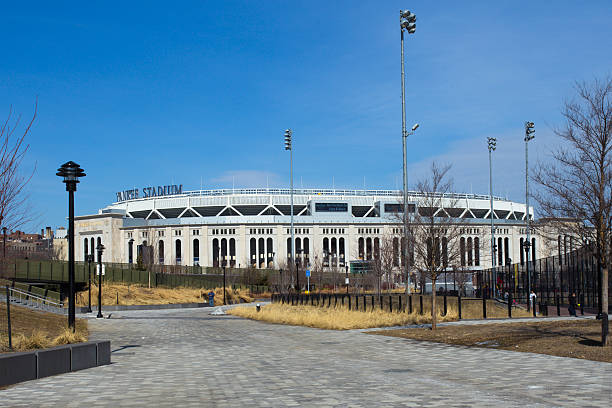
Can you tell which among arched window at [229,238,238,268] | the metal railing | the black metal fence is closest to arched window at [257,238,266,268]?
arched window at [229,238,238,268]

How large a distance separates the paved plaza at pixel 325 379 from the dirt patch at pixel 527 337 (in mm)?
869

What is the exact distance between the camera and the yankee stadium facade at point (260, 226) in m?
115

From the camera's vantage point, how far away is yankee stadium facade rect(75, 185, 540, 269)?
11519 cm

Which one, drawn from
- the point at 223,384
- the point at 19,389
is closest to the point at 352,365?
the point at 223,384

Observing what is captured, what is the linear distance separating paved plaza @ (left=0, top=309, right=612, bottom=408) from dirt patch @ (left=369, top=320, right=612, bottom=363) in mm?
869

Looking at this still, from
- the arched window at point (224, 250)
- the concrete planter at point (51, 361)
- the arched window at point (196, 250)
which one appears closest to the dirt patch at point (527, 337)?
the concrete planter at point (51, 361)

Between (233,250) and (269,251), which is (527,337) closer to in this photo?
(269,251)

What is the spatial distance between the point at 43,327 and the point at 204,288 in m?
46.9

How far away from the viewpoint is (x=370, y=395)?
992 centimetres

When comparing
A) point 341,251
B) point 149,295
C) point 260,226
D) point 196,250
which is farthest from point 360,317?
point 196,250

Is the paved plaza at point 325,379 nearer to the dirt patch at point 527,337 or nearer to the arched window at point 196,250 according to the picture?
the dirt patch at point 527,337

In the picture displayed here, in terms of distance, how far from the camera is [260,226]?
115188 mm

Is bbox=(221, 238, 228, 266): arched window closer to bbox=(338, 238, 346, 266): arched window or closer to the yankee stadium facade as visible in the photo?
the yankee stadium facade

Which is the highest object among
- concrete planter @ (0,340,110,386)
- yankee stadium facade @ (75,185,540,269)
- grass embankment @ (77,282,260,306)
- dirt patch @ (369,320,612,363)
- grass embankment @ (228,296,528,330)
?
yankee stadium facade @ (75,185,540,269)
